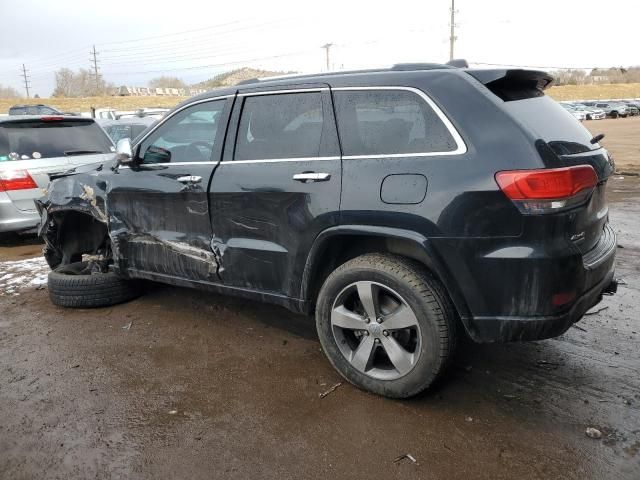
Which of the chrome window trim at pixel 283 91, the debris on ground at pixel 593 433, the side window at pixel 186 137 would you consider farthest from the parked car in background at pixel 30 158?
the debris on ground at pixel 593 433

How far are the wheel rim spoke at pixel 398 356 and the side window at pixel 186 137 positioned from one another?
71.3 inches

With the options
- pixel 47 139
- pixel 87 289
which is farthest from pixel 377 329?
pixel 47 139

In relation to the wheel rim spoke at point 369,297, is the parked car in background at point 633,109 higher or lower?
lower

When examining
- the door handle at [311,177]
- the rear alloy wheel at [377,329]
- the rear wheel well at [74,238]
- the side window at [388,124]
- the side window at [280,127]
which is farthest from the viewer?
the rear wheel well at [74,238]

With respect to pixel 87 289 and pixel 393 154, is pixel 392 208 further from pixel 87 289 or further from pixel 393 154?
pixel 87 289

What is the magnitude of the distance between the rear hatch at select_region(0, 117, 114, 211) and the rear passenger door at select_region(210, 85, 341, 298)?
4.36m

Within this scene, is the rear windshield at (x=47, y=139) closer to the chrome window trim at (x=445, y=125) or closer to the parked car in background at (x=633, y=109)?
the chrome window trim at (x=445, y=125)

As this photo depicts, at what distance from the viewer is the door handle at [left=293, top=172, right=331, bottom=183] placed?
313cm

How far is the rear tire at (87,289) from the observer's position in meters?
4.71

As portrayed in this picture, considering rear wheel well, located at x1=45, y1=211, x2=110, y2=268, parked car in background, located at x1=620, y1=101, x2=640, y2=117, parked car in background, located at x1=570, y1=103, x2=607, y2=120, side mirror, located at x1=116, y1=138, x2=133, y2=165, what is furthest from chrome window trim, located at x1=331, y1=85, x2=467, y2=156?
parked car in background, located at x1=620, y1=101, x2=640, y2=117

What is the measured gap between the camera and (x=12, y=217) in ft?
22.4

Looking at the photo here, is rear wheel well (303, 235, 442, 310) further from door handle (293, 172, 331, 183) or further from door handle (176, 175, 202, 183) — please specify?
door handle (176, 175, 202, 183)

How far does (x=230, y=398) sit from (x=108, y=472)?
2.71ft

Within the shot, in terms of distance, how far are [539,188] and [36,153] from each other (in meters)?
6.56
